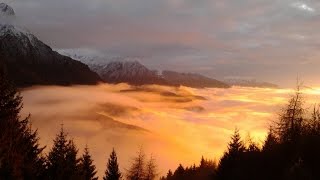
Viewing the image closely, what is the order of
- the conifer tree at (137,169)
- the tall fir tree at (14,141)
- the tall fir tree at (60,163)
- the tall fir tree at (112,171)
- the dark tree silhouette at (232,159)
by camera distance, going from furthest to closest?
the conifer tree at (137,169) < the tall fir tree at (112,171) < the dark tree silhouette at (232,159) < the tall fir tree at (60,163) < the tall fir tree at (14,141)

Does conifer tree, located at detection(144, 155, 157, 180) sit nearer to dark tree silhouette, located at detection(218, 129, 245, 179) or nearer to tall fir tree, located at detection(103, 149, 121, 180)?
tall fir tree, located at detection(103, 149, 121, 180)

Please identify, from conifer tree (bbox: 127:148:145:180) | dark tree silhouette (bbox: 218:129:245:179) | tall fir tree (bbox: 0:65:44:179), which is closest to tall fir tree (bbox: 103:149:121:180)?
conifer tree (bbox: 127:148:145:180)

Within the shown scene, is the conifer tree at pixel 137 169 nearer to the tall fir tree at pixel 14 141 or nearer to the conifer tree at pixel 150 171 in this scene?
the conifer tree at pixel 150 171

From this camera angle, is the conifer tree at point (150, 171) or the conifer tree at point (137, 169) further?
the conifer tree at point (150, 171)

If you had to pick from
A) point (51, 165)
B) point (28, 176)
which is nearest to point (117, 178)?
point (51, 165)

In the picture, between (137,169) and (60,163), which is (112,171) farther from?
(60,163)

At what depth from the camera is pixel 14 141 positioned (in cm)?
3803

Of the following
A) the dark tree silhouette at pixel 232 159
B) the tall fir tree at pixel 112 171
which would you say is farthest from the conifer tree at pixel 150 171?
the dark tree silhouette at pixel 232 159

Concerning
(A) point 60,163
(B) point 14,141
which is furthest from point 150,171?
(B) point 14,141

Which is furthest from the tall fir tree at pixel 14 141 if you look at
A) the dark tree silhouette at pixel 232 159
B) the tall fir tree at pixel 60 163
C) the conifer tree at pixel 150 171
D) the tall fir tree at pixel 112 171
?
the conifer tree at pixel 150 171

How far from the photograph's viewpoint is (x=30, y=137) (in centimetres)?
4506

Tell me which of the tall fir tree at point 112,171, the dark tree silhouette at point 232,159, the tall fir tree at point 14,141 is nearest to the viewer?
the tall fir tree at point 14,141

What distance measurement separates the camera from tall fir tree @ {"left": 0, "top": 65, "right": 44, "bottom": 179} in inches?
1235

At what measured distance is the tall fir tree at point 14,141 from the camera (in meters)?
31.4
